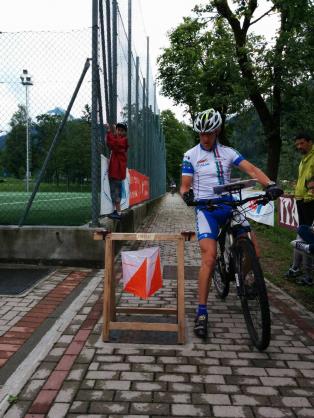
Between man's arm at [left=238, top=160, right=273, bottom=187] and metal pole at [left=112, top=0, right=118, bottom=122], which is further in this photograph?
metal pole at [left=112, top=0, right=118, bottom=122]

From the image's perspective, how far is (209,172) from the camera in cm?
464

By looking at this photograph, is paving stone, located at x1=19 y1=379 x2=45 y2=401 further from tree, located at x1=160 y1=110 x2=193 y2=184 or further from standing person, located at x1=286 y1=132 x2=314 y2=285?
tree, located at x1=160 y1=110 x2=193 y2=184

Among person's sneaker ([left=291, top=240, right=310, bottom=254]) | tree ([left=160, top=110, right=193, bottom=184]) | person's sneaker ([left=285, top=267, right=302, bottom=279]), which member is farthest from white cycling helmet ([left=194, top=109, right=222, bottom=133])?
tree ([left=160, top=110, right=193, bottom=184])

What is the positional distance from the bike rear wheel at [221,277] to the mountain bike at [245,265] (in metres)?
0.21

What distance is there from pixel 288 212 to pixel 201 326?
6.32 metres

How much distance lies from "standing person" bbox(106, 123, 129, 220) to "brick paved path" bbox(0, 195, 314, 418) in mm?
4059

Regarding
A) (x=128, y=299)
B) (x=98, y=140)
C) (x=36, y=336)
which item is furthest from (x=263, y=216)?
(x=36, y=336)

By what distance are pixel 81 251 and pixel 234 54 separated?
407 inches

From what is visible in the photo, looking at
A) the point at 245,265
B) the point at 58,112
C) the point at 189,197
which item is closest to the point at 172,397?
the point at 245,265

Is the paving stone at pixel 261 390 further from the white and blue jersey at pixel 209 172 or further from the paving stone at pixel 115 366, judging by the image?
the white and blue jersey at pixel 209 172

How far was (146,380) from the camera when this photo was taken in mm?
3348

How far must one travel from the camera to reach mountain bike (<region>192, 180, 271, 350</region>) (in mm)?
3846

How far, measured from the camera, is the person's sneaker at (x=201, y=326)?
426cm

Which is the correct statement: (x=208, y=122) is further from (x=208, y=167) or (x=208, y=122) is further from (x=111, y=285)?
(x=111, y=285)
